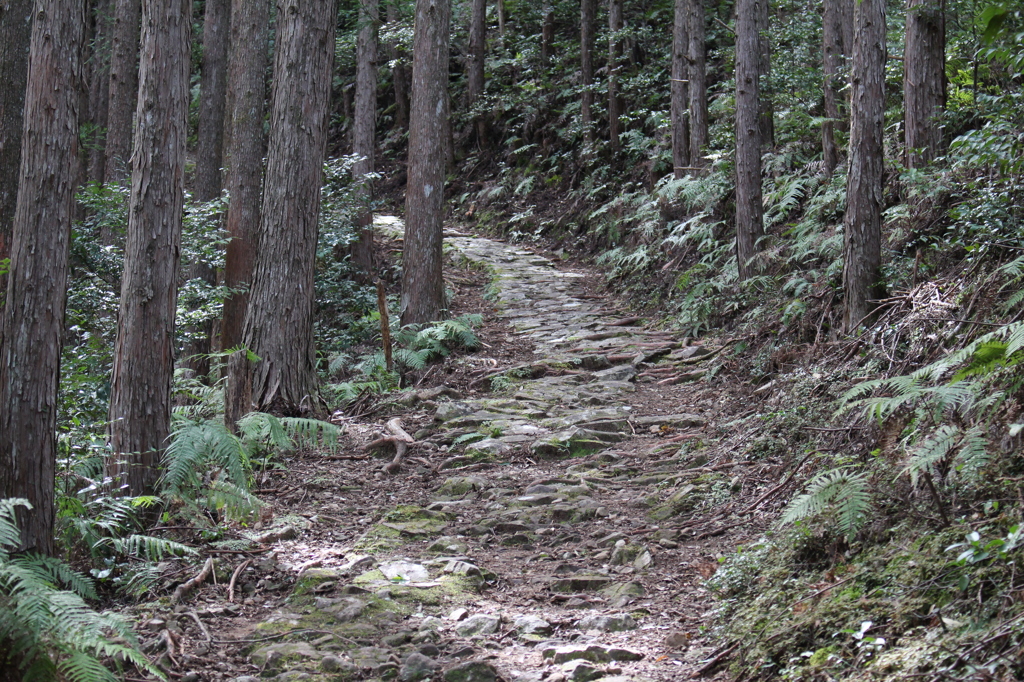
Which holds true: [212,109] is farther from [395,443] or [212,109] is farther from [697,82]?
[395,443]

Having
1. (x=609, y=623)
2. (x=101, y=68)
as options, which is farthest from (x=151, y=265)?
(x=101, y=68)

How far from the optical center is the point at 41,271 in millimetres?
4234

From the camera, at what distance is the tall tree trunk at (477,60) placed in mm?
22438

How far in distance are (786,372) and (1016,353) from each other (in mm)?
3377

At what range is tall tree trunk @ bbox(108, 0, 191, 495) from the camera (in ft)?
17.5

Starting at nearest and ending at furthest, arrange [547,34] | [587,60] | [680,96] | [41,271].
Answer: [41,271]
[680,96]
[587,60]
[547,34]

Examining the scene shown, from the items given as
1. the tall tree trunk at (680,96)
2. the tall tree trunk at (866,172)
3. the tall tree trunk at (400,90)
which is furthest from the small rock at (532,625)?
the tall tree trunk at (400,90)

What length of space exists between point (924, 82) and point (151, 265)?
24.7 ft

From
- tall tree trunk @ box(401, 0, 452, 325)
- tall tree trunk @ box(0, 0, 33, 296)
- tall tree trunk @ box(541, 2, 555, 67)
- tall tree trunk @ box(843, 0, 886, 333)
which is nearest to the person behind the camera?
tall tree trunk @ box(843, 0, 886, 333)

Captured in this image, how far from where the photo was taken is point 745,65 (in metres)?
10.1

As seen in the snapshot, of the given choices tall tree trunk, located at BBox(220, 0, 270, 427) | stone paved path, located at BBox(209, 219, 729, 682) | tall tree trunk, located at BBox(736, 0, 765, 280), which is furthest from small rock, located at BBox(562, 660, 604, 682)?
tall tree trunk, located at BBox(220, 0, 270, 427)

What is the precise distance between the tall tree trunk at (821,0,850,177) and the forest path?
11.0 ft

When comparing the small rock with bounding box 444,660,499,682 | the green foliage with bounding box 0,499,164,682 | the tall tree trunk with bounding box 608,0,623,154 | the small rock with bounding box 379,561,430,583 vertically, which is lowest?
the small rock with bounding box 444,660,499,682

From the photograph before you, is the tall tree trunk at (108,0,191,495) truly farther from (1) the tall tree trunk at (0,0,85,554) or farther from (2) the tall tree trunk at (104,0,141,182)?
(2) the tall tree trunk at (104,0,141,182)
